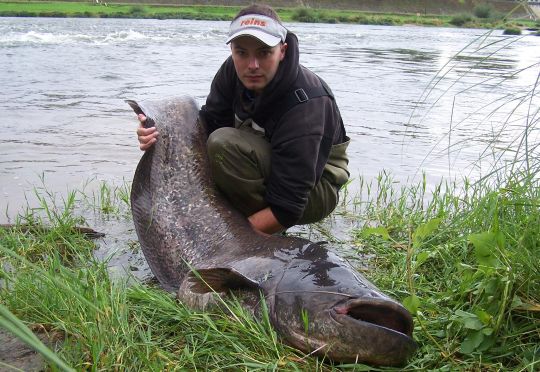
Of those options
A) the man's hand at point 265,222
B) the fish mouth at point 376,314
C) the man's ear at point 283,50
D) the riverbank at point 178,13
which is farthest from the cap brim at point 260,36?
the riverbank at point 178,13

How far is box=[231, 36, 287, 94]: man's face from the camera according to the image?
3.63 meters

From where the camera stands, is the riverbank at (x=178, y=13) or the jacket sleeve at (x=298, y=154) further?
the riverbank at (x=178, y=13)

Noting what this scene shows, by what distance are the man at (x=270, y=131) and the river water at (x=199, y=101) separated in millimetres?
627

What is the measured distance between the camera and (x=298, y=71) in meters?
3.76

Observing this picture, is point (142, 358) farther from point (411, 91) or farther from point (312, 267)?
point (411, 91)

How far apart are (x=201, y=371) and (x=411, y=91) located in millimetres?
11531

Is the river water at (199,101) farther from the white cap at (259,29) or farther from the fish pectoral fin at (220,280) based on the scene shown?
the fish pectoral fin at (220,280)

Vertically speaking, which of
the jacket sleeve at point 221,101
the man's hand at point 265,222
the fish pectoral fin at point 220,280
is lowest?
the man's hand at point 265,222

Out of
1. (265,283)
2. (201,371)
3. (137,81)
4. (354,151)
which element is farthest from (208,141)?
(137,81)

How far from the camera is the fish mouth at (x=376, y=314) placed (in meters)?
2.31

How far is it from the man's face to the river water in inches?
35.1

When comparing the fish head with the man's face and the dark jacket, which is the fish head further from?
the man's face

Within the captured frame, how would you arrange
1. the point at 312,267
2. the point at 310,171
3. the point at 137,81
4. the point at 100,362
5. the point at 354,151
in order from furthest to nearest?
the point at 137,81, the point at 354,151, the point at 310,171, the point at 312,267, the point at 100,362

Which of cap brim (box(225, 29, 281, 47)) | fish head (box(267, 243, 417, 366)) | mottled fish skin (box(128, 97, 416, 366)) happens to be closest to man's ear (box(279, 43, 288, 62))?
cap brim (box(225, 29, 281, 47))
